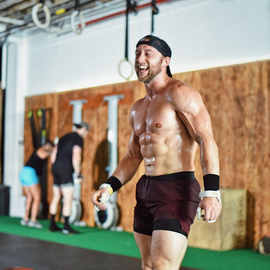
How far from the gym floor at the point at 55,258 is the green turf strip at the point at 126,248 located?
0.82 ft

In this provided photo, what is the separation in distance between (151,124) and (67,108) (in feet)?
17.3

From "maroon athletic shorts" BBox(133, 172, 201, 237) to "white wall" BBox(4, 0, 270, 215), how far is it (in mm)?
3347

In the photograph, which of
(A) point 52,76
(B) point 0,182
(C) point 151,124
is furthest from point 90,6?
(C) point 151,124

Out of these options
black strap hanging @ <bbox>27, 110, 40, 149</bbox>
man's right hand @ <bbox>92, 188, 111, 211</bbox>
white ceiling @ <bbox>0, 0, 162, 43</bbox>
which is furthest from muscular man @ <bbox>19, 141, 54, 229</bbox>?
man's right hand @ <bbox>92, 188, 111, 211</bbox>

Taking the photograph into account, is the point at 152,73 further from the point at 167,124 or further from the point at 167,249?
the point at 167,249

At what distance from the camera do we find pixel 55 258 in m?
4.62

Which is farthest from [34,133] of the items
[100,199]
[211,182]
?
[211,182]

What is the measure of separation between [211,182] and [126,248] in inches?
134

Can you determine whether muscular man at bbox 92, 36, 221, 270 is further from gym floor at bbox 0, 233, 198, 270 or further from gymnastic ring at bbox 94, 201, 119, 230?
gymnastic ring at bbox 94, 201, 119, 230

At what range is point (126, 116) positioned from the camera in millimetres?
6633

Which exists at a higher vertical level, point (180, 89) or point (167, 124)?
point (180, 89)

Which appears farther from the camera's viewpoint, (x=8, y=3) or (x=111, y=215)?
(x=8, y=3)

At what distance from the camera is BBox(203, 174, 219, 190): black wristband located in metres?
2.03

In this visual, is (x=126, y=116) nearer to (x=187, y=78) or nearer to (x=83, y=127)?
(x=83, y=127)
